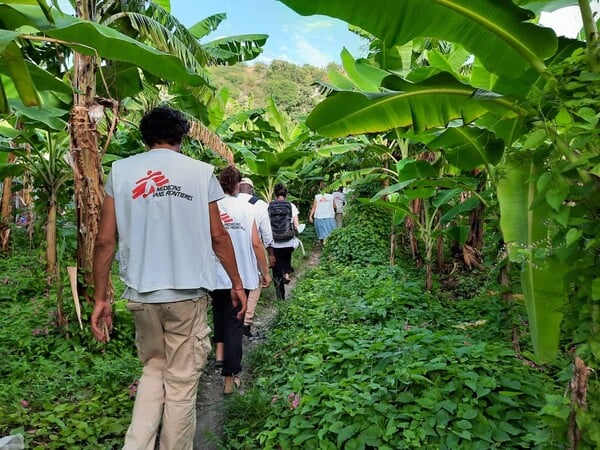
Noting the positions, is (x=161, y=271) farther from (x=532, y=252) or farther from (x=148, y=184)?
(x=532, y=252)

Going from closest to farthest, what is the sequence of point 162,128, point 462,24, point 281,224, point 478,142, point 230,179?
point 462,24
point 162,128
point 478,142
point 230,179
point 281,224

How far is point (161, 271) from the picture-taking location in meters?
2.54

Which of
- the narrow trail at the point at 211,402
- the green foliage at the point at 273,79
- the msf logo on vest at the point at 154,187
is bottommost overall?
the narrow trail at the point at 211,402

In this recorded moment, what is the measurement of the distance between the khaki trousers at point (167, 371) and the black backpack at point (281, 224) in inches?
169

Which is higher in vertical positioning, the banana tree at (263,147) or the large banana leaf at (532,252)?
the banana tree at (263,147)

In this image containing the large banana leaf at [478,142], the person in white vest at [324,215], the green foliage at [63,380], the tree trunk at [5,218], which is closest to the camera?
the green foliage at [63,380]

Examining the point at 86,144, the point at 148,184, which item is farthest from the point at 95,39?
the point at 148,184

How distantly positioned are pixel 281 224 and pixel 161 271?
447 centimetres

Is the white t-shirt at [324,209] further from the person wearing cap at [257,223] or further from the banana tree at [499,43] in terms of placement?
the banana tree at [499,43]

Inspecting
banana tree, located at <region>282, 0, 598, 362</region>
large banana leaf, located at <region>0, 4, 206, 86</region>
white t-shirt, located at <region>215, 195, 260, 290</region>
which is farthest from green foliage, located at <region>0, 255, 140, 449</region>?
banana tree, located at <region>282, 0, 598, 362</region>

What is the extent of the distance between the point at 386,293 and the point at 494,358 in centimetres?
247

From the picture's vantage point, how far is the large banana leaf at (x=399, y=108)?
9.50 ft

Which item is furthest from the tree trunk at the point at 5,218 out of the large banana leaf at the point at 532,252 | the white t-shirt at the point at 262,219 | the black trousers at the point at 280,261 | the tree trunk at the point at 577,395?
the tree trunk at the point at 577,395

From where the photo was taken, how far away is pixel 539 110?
1.98 meters
